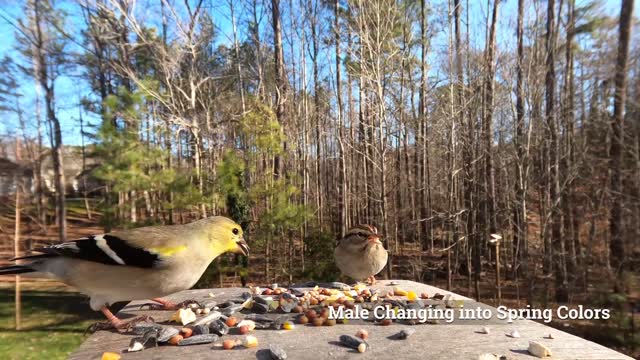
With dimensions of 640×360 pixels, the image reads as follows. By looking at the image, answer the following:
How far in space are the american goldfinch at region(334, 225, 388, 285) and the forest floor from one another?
3.92m

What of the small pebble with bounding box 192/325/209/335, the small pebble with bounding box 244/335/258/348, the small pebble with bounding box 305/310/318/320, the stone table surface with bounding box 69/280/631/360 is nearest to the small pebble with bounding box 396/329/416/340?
the stone table surface with bounding box 69/280/631/360

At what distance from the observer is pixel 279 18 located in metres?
14.5

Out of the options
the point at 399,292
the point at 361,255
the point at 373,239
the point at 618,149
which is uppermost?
the point at 618,149

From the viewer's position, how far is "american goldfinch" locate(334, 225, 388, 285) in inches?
151

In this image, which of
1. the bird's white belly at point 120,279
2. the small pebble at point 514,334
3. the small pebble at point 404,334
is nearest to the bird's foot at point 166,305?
the bird's white belly at point 120,279

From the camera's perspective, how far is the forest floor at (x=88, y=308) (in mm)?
6223

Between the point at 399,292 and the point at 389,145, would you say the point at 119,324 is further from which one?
the point at 389,145

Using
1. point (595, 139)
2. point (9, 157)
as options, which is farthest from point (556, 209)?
point (9, 157)

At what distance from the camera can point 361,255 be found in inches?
152

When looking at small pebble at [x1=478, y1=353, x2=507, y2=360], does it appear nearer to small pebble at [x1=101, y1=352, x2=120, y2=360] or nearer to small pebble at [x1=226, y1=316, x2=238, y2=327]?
small pebble at [x1=226, y1=316, x2=238, y2=327]

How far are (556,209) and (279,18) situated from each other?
11396 millimetres

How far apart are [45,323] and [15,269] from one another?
10069 mm

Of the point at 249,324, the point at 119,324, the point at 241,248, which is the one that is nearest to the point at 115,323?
the point at 119,324

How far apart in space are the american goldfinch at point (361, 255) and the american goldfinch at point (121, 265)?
5.46 ft
